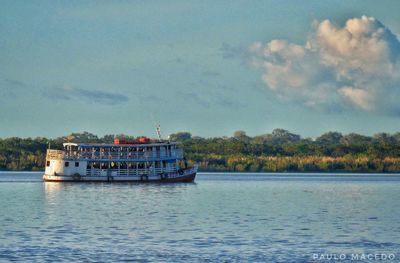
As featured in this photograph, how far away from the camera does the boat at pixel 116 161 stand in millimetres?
122812

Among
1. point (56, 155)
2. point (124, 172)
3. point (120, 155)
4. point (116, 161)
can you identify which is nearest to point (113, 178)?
point (124, 172)

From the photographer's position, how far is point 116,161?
123m

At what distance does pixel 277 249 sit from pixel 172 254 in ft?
19.3

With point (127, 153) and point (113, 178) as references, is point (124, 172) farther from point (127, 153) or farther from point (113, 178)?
point (127, 153)

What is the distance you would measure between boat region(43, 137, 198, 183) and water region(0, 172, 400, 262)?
2462 centimetres

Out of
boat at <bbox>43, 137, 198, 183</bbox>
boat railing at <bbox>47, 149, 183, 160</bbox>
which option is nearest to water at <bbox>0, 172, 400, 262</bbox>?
boat at <bbox>43, 137, 198, 183</bbox>

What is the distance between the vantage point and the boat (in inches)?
4835

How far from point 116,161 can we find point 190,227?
208 ft

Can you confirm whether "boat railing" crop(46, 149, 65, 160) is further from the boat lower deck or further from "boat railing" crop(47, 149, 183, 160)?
the boat lower deck

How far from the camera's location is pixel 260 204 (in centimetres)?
8650

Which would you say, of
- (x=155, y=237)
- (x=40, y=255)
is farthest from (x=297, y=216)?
(x=40, y=255)

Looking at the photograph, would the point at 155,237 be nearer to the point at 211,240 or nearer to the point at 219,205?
the point at 211,240

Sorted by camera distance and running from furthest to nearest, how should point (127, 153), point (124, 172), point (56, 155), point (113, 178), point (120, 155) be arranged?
point (120, 155) → point (124, 172) → point (113, 178) → point (127, 153) → point (56, 155)

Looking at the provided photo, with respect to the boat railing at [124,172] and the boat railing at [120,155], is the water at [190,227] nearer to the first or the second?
the boat railing at [120,155]
